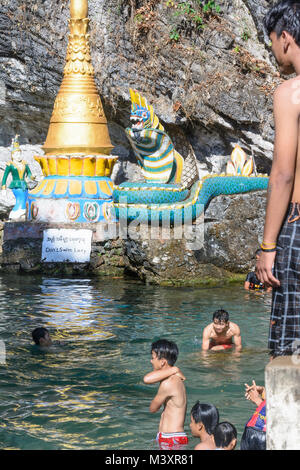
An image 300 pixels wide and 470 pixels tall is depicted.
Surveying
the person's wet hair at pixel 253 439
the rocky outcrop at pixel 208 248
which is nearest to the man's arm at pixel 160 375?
the person's wet hair at pixel 253 439

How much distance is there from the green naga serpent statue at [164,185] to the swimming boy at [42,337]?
5359mm

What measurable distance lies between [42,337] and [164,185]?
270 inches

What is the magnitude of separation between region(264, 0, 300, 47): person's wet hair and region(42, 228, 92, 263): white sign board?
11.2 metres

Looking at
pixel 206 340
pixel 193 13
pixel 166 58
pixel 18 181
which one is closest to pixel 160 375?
pixel 206 340

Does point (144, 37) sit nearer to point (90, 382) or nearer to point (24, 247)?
point (24, 247)

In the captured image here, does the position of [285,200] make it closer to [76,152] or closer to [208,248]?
[208,248]

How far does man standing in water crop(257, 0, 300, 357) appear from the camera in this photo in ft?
10.2

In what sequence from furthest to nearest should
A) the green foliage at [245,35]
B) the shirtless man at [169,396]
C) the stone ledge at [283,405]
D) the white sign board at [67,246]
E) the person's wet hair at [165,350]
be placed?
the green foliage at [245,35], the white sign board at [67,246], the person's wet hair at [165,350], the shirtless man at [169,396], the stone ledge at [283,405]

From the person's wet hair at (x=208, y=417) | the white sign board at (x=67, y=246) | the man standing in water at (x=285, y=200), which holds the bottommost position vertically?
the person's wet hair at (x=208, y=417)

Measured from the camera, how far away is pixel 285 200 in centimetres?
Answer: 314

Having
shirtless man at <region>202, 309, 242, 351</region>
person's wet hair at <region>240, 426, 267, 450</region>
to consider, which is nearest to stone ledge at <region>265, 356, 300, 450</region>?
person's wet hair at <region>240, 426, 267, 450</region>

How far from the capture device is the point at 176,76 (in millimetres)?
17641

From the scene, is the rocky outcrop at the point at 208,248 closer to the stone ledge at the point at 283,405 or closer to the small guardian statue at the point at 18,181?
the small guardian statue at the point at 18,181

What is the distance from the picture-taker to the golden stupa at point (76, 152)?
14812 mm
